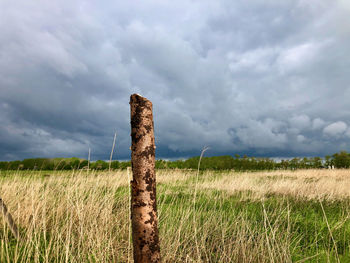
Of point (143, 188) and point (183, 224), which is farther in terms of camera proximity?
point (183, 224)

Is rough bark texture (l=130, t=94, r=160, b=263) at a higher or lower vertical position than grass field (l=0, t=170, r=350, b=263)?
Answer: higher

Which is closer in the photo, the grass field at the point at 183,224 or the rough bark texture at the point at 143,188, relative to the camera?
the rough bark texture at the point at 143,188

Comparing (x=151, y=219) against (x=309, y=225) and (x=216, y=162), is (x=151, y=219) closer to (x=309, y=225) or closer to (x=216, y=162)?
(x=309, y=225)

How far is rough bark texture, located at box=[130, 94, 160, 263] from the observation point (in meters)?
1.64

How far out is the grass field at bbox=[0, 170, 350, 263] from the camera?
2910 mm

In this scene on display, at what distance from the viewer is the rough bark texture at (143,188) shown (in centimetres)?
164

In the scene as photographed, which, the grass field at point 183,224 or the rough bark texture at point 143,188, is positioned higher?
the rough bark texture at point 143,188

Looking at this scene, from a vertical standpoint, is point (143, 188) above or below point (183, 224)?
above

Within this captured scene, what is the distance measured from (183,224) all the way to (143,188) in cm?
267

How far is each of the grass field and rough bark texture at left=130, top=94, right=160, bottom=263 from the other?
72 centimetres

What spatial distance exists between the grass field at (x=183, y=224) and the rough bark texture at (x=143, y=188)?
720 mm

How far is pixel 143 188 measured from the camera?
164cm

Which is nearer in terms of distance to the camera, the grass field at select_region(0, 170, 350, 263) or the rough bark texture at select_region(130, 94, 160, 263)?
the rough bark texture at select_region(130, 94, 160, 263)

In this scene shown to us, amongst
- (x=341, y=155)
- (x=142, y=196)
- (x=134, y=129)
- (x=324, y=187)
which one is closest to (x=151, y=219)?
(x=142, y=196)
